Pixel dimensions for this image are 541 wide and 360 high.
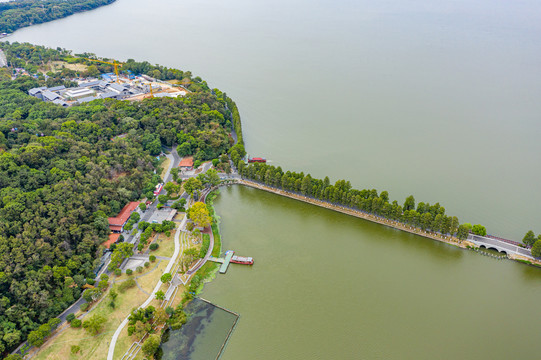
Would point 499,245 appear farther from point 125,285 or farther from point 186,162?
A: point 186,162

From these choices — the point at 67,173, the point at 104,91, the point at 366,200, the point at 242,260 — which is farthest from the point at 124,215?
the point at 104,91

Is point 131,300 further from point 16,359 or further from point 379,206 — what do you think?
point 379,206

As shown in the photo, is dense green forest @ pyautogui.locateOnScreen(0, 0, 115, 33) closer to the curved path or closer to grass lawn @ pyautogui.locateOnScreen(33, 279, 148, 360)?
the curved path

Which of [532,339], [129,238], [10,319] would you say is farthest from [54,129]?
[532,339]

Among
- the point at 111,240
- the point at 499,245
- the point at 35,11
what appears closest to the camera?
the point at 499,245

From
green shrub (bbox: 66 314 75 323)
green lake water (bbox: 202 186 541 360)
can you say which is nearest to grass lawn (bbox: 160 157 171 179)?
green lake water (bbox: 202 186 541 360)

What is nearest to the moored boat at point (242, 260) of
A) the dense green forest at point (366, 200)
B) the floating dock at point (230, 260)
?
the floating dock at point (230, 260)
